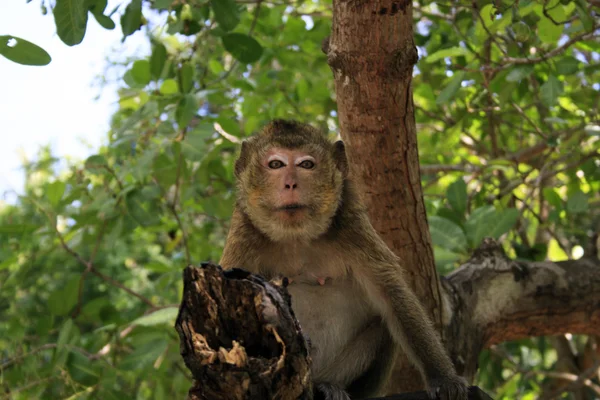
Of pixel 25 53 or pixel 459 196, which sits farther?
pixel 459 196

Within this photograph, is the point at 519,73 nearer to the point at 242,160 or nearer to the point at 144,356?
the point at 242,160

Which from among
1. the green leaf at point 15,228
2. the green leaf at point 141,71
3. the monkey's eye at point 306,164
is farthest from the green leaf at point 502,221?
the green leaf at point 15,228

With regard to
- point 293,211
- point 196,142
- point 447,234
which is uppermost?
point 196,142

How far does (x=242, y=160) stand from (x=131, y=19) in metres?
0.84

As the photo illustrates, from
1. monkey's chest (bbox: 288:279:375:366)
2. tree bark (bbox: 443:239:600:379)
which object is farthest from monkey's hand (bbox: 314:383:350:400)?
tree bark (bbox: 443:239:600:379)

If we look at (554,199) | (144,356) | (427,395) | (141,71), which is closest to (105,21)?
(141,71)

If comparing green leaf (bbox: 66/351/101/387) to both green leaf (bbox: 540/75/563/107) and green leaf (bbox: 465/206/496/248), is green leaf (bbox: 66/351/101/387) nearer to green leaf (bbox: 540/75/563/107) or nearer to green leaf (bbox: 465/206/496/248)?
green leaf (bbox: 465/206/496/248)

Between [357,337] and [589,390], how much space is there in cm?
333

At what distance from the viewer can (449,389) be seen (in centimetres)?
280

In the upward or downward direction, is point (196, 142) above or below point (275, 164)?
above

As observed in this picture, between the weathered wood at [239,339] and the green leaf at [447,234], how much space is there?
7.12 ft

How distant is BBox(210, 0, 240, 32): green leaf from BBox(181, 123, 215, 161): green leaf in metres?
0.64

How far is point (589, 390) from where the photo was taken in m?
5.71

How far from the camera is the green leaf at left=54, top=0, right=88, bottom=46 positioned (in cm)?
257
